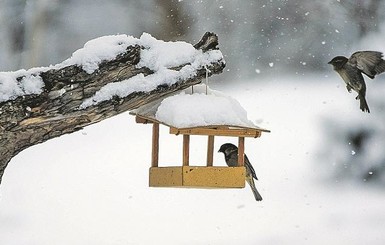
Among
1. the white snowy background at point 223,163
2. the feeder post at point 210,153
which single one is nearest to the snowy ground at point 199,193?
the white snowy background at point 223,163

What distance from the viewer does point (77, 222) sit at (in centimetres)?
295

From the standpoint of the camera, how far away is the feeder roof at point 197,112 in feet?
5.65

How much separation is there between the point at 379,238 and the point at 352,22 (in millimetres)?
827

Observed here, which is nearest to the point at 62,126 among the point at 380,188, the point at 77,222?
the point at 77,222

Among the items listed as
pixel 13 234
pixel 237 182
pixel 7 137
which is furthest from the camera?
pixel 13 234

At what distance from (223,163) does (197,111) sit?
1315 millimetres

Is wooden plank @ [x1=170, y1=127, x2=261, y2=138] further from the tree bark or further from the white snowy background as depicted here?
the white snowy background

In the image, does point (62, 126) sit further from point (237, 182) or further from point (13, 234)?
point (13, 234)

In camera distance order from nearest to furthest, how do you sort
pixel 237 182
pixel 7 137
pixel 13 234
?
1. pixel 7 137
2. pixel 237 182
3. pixel 13 234

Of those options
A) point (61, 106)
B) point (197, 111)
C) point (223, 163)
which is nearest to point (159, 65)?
point (197, 111)

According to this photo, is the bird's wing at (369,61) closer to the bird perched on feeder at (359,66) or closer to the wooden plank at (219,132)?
the bird perched on feeder at (359,66)

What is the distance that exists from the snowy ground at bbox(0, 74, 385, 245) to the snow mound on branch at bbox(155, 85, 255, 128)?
47.5 inches

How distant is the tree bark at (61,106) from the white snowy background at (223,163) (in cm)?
135

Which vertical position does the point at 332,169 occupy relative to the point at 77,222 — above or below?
above
